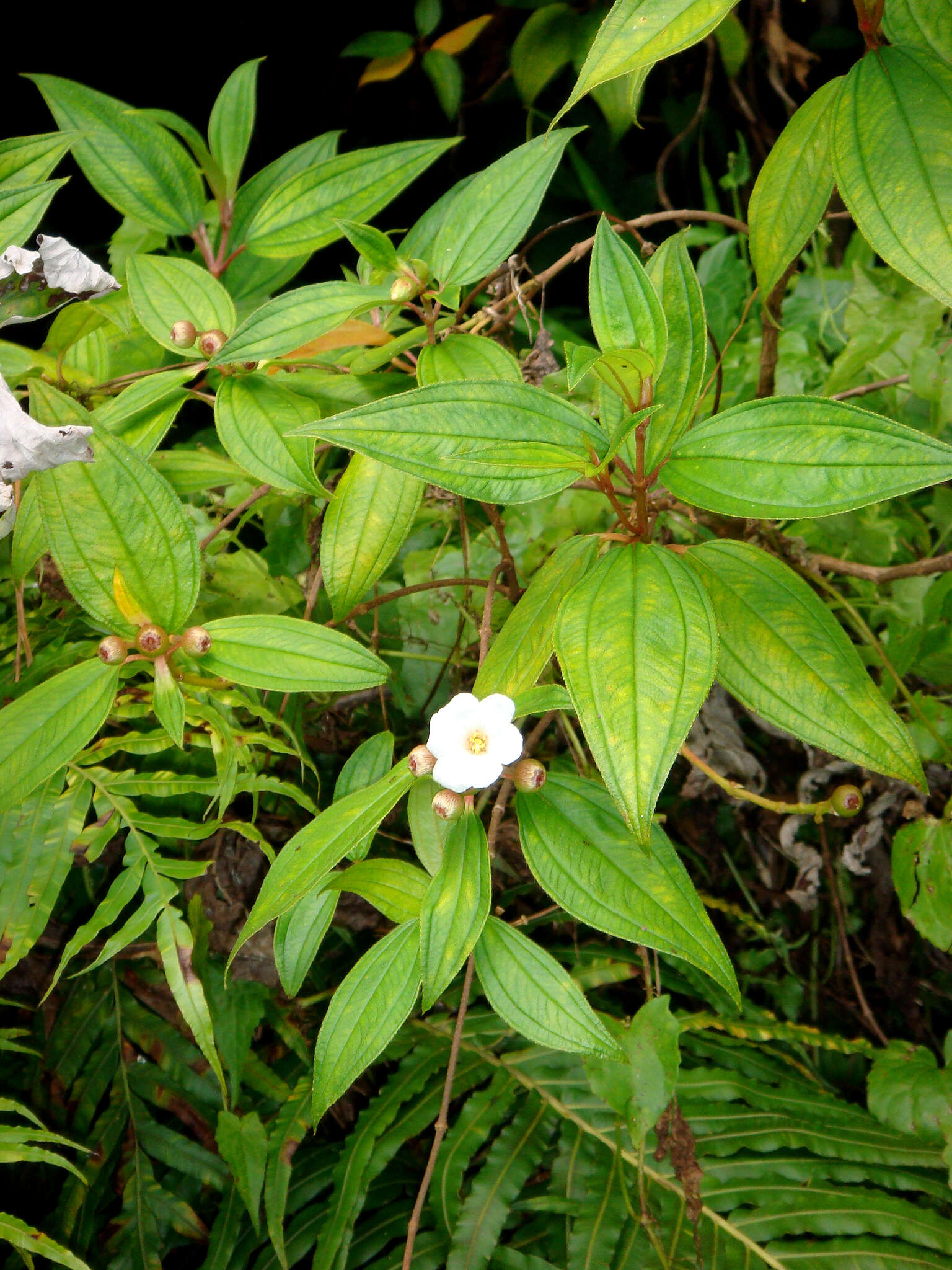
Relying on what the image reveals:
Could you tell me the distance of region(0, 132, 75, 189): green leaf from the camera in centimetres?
79

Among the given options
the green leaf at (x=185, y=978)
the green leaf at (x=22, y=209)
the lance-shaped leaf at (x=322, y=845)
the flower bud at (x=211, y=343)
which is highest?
the green leaf at (x=22, y=209)

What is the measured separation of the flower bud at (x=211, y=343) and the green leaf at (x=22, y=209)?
18cm

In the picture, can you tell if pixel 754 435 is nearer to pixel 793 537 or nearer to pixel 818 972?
pixel 793 537

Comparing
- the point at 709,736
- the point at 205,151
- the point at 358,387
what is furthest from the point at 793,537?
the point at 205,151

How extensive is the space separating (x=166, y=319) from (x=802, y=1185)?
1253mm

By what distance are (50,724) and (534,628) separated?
41 centimetres

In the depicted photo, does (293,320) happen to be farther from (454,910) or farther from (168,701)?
(454,910)

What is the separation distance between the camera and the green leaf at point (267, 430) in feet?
2.80

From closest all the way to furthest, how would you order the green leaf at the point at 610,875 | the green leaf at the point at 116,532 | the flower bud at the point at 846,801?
the green leaf at the point at 610,875
the green leaf at the point at 116,532
the flower bud at the point at 846,801

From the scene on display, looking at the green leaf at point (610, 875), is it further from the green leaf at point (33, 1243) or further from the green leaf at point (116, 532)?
the green leaf at point (33, 1243)

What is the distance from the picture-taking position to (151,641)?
78 cm

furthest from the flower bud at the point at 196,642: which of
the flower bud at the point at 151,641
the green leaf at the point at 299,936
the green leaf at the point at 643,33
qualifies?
the green leaf at the point at 643,33

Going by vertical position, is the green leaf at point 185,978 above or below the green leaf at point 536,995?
below

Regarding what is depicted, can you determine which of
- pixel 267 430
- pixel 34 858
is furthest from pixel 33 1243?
pixel 267 430
